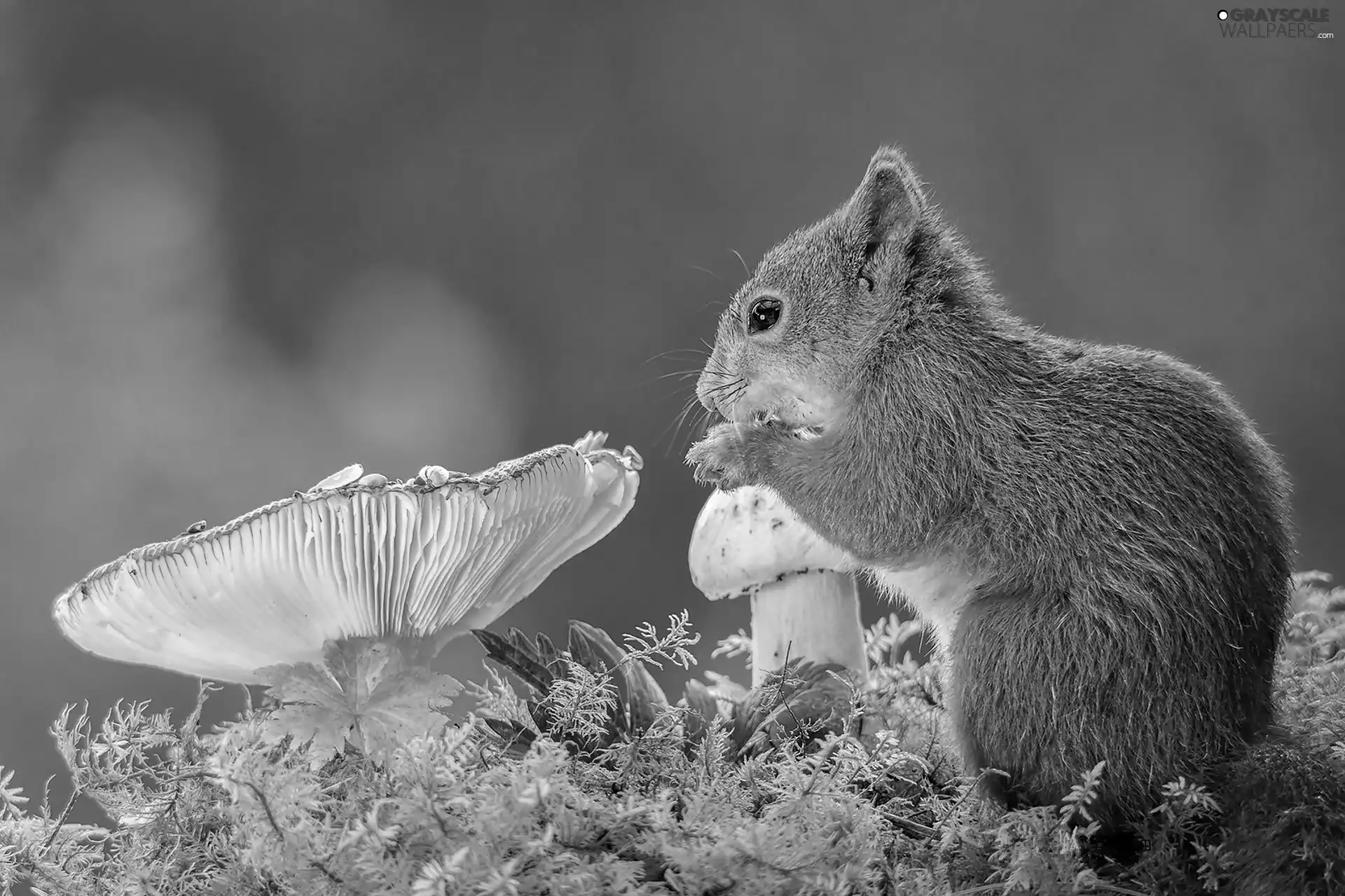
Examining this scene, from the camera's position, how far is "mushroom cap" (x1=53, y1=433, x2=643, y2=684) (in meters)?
1.28

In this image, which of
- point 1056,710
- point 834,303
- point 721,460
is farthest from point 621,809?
point 834,303

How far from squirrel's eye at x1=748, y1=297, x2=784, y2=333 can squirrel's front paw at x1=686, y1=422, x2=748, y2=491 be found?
198 mm

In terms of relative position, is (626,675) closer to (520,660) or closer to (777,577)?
(520,660)

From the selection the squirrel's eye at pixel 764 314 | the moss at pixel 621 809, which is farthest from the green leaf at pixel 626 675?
the squirrel's eye at pixel 764 314

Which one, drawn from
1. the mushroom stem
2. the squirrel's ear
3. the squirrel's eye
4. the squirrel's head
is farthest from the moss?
the squirrel's ear

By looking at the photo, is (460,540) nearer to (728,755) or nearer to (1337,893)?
(728,755)

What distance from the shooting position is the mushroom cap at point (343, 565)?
1.28 meters

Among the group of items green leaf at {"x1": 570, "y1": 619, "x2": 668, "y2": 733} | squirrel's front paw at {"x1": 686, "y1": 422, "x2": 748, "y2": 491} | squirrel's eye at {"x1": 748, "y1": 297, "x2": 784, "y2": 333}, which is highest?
squirrel's eye at {"x1": 748, "y1": 297, "x2": 784, "y2": 333}

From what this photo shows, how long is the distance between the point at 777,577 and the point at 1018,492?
0.63m

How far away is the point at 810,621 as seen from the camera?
204 cm

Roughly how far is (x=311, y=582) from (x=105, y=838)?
1.65 ft

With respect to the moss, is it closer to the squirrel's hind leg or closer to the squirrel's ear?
the squirrel's hind leg

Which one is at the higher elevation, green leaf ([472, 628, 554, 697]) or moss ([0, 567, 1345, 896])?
green leaf ([472, 628, 554, 697])

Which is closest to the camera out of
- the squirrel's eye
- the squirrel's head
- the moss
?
the moss
